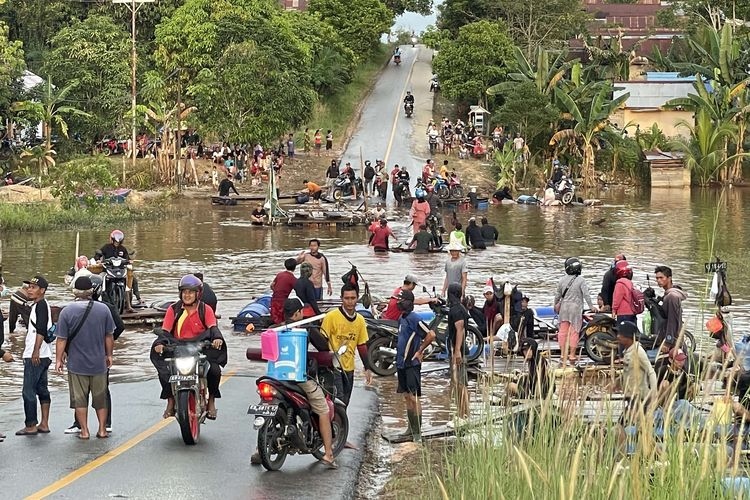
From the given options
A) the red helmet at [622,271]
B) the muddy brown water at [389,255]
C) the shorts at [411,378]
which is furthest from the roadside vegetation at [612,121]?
the shorts at [411,378]

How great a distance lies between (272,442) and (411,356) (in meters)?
1.92

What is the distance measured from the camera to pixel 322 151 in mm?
59938

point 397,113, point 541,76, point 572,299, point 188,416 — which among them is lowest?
point 188,416

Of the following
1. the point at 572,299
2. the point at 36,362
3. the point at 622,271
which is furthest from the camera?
the point at 622,271

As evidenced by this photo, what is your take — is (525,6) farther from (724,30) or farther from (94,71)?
(94,71)

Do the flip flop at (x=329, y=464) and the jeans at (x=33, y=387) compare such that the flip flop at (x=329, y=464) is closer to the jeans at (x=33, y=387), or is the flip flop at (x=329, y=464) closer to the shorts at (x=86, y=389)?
the shorts at (x=86, y=389)

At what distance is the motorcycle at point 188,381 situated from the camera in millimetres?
11531

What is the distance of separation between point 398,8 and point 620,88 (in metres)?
38.6

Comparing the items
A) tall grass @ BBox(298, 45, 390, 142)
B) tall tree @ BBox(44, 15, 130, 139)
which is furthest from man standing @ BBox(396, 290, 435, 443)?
tall grass @ BBox(298, 45, 390, 142)

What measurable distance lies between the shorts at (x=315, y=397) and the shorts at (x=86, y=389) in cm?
212

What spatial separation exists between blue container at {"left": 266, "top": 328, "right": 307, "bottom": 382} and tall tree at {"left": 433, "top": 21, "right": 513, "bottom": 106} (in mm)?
55959

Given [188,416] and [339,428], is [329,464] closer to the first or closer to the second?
[339,428]

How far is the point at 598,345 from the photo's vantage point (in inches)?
679

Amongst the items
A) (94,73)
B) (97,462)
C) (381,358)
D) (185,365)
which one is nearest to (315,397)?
(185,365)
